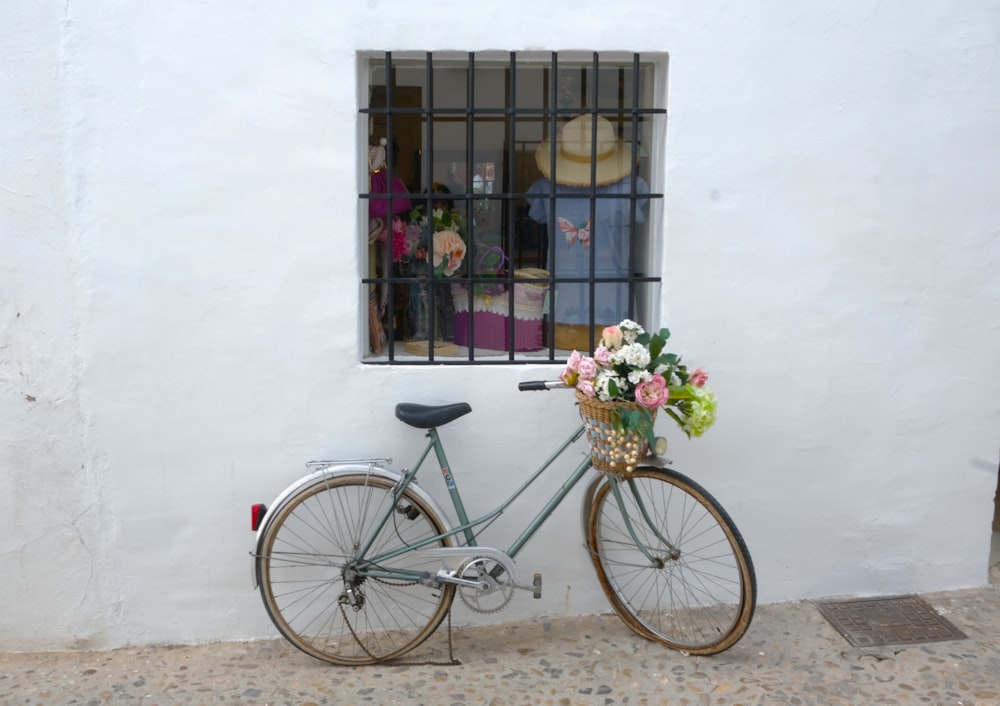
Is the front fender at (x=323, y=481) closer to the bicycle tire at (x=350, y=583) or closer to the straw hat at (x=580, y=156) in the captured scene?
the bicycle tire at (x=350, y=583)

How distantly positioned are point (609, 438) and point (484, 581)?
843 millimetres

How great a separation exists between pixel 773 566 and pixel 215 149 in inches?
124

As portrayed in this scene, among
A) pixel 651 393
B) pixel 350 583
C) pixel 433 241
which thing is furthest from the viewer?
pixel 433 241

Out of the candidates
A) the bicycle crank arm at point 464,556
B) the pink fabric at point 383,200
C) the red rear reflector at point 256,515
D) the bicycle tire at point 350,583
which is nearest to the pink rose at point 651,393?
the bicycle crank arm at point 464,556

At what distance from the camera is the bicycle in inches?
156

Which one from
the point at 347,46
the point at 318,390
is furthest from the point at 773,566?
the point at 347,46

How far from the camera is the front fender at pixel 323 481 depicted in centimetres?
393

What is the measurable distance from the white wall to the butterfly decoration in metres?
0.46

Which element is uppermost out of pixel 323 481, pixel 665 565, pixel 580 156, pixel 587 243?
pixel 580 156

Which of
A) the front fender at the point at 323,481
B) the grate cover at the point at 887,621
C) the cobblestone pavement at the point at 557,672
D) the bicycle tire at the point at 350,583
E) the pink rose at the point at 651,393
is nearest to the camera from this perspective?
the pink rose at the point at 651,393

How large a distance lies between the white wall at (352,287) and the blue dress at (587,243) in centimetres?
33

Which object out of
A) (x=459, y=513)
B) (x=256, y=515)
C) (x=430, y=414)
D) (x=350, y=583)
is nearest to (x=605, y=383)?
(x=430, y=414)

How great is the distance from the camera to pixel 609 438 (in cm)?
370

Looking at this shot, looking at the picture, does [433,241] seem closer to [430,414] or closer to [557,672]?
[430,414]
